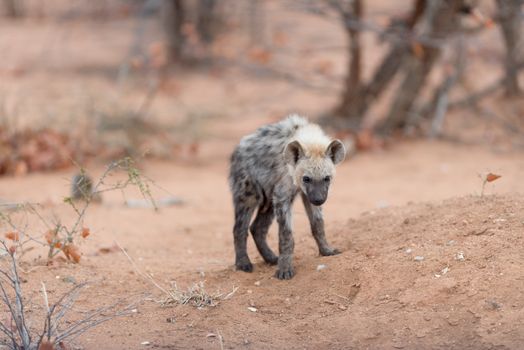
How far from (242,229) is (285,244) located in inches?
21.7

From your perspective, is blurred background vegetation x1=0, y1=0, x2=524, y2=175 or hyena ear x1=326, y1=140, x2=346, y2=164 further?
blurred background vegetation x1=0, y1=0, x2=524, y2=175

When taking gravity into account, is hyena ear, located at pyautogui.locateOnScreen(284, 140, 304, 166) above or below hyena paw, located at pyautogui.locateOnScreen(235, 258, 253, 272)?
above

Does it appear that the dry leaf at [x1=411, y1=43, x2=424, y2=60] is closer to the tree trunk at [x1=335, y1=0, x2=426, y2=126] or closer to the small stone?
the tree trunk at [x1=335, y1=0, x2=426, y2=126]

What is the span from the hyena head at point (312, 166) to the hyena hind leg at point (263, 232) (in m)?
0.73

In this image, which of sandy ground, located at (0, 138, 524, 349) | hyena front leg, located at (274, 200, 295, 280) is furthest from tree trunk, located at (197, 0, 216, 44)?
hyena front leg, located at (274, 200, 295, 280)

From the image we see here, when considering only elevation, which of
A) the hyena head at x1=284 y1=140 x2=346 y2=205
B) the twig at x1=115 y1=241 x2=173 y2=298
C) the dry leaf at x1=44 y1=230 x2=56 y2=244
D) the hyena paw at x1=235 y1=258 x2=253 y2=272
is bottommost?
the hyena paw at x1=235 y1=258 x2=253 y2=272

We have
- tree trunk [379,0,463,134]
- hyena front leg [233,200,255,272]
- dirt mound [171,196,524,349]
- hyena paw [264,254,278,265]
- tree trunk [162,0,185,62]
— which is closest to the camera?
dirt mound [171,196,524,349]

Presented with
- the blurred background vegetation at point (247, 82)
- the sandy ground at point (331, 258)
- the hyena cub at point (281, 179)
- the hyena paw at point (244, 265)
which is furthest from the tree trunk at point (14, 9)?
the hyena paw at point (244, 265)

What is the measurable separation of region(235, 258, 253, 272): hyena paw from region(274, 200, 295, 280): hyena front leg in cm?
41

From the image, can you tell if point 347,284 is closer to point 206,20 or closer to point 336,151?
point 336,151

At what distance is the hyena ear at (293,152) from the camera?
217 inches

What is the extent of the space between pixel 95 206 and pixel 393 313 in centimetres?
480

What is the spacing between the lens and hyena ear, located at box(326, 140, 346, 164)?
18.4 feet

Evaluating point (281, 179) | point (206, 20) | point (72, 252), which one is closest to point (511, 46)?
point (206, 20)
